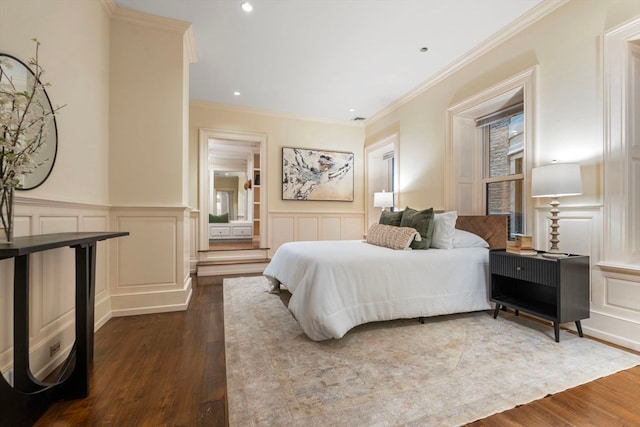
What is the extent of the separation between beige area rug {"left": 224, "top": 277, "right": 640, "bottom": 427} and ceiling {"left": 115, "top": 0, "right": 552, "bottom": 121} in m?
2.81

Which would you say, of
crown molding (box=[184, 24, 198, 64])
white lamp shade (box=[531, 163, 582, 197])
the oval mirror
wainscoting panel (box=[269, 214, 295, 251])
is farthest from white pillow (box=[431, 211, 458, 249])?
crown molding (box=[184, 24, 198, 64])

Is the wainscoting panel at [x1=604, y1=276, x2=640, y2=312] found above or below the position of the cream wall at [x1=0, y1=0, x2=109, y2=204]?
below

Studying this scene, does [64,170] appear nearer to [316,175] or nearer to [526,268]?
[526,268]

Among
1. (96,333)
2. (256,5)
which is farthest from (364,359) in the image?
(256,5)

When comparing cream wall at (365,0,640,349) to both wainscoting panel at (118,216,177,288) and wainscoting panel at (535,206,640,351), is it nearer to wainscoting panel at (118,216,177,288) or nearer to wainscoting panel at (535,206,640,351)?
wainscoting panel at (535,206,640,351)

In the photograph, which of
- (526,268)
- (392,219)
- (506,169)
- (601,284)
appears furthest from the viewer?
(392,219)

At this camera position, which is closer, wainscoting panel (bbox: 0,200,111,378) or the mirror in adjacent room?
wainscoting panel (bbox: 0,200,111,378)

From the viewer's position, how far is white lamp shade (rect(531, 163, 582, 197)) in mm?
2117

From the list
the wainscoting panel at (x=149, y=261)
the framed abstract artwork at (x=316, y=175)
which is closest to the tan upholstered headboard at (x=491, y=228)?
the framed abstract artwork at (x=316, y=175)

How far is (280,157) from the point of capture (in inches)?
206

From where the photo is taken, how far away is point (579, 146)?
2.33m

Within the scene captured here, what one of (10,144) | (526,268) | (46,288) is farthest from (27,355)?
(526,268)

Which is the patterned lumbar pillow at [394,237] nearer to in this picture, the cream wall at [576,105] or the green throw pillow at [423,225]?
the green throw pillow at [423,225]

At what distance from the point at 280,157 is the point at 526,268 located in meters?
4.05
